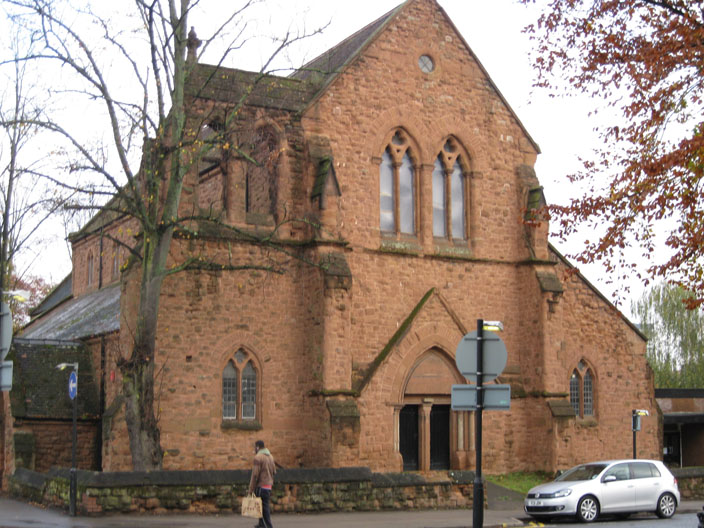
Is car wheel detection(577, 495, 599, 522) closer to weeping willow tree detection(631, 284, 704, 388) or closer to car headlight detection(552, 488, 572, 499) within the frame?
car headlight detection(552, 488, 572, 499)

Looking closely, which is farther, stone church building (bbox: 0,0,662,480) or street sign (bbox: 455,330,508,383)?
stone church building (bbox: 0,0,662,480)

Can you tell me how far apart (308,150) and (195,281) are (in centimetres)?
467

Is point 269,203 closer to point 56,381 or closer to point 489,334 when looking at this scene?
point 56,381

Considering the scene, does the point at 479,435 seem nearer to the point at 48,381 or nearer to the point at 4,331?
the point at 4,331

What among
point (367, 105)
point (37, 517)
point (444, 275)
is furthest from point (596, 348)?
point (37, 517)

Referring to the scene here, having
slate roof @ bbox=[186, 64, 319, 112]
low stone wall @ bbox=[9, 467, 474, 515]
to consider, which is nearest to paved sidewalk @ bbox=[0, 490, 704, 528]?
low stone wall @ bbox=[9, 467, 474, 515]

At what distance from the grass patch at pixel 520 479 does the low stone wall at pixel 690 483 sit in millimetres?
3473

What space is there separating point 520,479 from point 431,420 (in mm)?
2993

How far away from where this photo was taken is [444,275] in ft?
94.5

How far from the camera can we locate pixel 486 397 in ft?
45.0

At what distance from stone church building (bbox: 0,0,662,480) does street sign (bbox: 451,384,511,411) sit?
1104cm

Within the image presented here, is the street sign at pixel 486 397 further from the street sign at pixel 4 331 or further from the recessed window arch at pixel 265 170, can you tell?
the recessed window arch at pixel 265 170

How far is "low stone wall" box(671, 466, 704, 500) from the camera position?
2731cm

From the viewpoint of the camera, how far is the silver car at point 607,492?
845 inches
